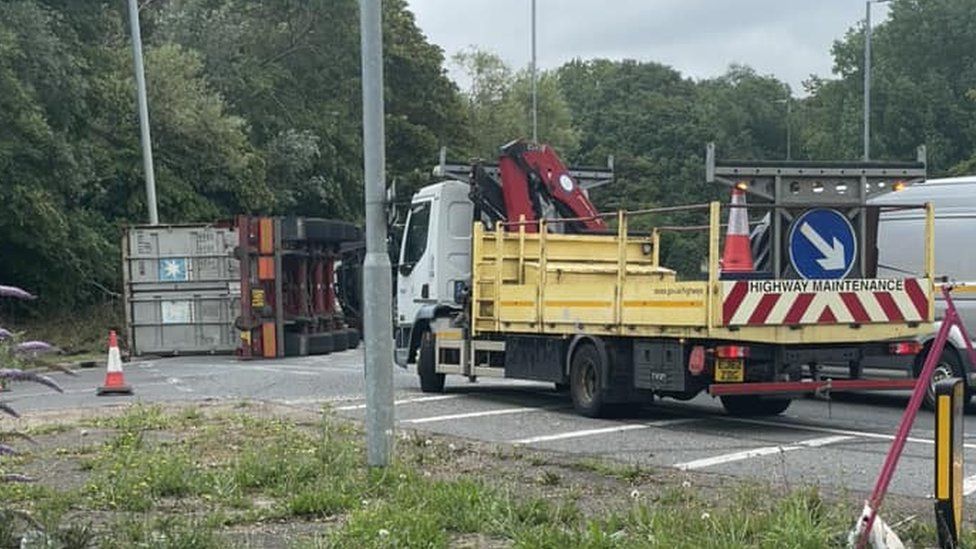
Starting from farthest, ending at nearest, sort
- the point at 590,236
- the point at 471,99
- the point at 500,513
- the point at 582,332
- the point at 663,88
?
the point at 663,88 < the point at 471,99 < the point at 590,236 < the point at 582,332 < the point at 500,513

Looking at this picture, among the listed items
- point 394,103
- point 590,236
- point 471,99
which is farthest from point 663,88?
point 590,236

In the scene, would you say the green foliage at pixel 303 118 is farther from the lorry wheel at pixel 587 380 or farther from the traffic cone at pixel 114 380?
the traffic cone at pixel 114 380

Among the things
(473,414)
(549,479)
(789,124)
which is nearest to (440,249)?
(473,414)

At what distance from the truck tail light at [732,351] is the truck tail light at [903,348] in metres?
1.74

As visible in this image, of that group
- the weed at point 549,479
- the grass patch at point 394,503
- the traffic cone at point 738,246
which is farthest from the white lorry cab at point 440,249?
the weed at point 549,479

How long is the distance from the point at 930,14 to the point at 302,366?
45751 millimetres

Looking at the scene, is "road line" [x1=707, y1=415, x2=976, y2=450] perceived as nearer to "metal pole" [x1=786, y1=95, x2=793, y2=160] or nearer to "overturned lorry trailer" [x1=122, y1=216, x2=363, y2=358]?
"overturned lorry trailer" [x1=122, y1=216, x2=363, y2=358]

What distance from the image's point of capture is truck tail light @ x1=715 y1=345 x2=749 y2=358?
12.0 m

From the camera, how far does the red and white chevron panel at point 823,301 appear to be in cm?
1185

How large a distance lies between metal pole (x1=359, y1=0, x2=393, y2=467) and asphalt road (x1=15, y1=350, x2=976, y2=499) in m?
2.49

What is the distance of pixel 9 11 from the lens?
93.8 feet

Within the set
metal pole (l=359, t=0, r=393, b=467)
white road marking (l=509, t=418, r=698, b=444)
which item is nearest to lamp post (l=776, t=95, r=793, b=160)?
white road marking (l=509, t=418, r=698, b=444)

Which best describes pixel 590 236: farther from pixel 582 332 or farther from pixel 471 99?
pixel 471 99

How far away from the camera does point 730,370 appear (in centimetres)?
1218
